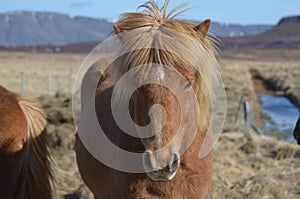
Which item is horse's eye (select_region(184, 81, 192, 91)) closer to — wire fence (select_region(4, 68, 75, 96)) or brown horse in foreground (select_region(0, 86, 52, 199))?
brown horse in foreground (select_region(0, 86, 52, 199))

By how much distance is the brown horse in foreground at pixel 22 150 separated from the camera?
382 centimetres

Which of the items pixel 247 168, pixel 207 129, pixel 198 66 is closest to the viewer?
pixel 198 66

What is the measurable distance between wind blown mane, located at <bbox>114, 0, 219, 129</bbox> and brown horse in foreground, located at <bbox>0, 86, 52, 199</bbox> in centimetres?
108

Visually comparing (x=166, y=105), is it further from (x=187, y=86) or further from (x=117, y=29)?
(x=117, y=29)

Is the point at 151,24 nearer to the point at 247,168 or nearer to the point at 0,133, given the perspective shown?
the point at 0,133

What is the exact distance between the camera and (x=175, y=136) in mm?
2916

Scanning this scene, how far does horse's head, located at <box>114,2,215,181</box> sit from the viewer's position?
2.84 metres

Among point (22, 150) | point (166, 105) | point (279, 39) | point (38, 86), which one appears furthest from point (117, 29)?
point (279, 39)

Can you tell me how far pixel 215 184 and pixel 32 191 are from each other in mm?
2803

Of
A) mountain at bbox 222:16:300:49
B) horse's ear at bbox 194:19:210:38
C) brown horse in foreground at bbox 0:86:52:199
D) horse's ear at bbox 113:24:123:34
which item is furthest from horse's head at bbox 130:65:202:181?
mountain at bbox 222:16:300:49

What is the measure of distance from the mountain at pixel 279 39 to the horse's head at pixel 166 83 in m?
129

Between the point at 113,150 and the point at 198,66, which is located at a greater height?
the point at 198,66

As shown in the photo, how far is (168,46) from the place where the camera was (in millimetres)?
3074

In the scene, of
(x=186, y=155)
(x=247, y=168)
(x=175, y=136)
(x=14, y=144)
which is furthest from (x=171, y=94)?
(x=247, y=168)
